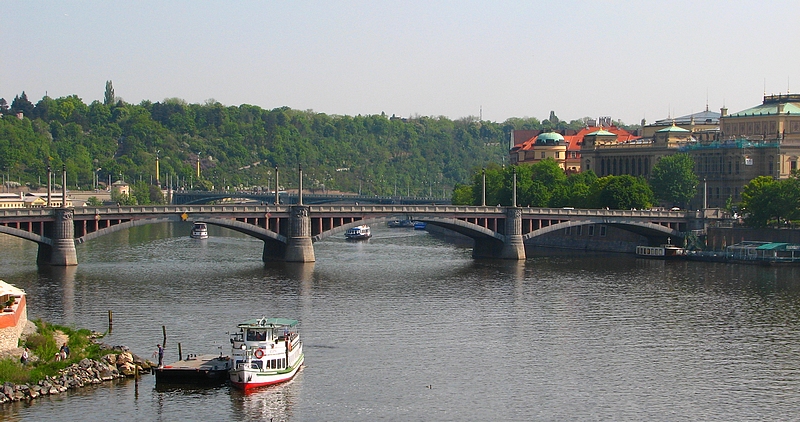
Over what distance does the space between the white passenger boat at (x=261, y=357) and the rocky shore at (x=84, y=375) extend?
4.61 m

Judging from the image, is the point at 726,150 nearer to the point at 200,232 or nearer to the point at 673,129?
the point at 673,129

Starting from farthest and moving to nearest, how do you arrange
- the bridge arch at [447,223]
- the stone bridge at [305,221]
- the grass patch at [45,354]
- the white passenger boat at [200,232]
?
the white passenger boat at [200,232], the bridge arch at [447,223], the stone bridge at [305,221], the grass patch at [45,354]

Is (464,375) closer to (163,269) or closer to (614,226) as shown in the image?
(163,269)

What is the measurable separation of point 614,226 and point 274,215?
127 feet

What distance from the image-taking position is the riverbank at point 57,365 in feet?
190

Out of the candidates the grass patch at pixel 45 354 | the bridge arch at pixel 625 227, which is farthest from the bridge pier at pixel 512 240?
the grass patch at pixel 45 354

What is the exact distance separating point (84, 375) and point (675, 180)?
115497 millimetres

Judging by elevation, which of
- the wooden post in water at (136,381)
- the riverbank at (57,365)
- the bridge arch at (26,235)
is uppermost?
the bridge arch at (26,235)

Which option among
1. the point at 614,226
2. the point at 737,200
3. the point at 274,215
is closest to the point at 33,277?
the point at 274,215

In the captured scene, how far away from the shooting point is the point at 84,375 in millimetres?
60656

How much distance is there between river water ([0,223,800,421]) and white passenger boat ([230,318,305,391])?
77 cm

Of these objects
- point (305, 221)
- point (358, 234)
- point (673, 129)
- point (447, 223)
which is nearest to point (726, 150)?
point (673, 129)

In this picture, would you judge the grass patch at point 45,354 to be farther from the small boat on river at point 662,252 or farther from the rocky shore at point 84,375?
the small boat on river at point 662,252

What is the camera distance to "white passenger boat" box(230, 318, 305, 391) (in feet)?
202
